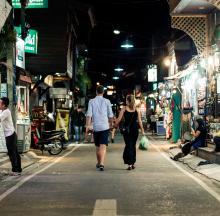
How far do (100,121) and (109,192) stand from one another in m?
4.02

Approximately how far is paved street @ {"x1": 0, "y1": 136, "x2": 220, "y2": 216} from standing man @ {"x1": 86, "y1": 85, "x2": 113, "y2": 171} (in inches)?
20.9

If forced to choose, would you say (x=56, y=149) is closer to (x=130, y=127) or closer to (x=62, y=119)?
(x=62, y=119)

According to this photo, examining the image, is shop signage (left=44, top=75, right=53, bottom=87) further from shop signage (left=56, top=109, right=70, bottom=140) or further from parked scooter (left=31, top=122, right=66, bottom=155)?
parked scooter (left=31, top=122, right=66, bottom=155)

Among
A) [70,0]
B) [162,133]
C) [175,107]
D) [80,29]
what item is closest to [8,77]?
[175,107]

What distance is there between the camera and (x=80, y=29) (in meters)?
40.7

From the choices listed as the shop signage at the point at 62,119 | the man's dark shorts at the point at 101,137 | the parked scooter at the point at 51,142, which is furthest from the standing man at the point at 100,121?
the shop signage at the point at 62,119

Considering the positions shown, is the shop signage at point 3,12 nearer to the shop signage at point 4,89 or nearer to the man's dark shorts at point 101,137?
the man's dark shorts at point 101,137

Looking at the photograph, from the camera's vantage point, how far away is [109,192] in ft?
31.9

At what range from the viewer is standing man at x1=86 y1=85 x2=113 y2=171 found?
A: 13438 mm

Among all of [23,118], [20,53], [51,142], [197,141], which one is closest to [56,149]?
[51,142]

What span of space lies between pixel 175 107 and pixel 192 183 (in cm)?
1469

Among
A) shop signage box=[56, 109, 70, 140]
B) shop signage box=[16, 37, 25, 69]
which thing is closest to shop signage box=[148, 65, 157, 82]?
shop signage box=[56, 109, 70, 140]

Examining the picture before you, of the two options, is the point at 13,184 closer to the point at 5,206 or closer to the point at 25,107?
the point at 5,206

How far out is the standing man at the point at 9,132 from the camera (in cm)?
1236
